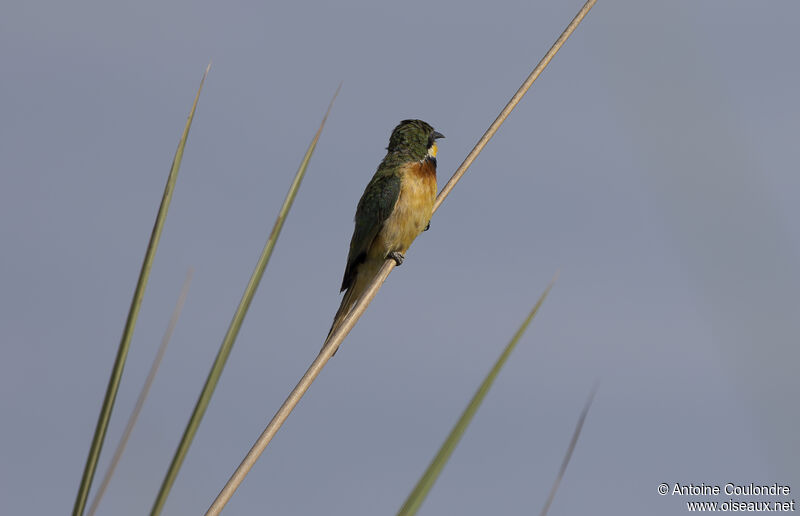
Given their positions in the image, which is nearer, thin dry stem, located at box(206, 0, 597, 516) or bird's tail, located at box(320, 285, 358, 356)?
thin dry stem, located at box(206, 0, 597, 516)

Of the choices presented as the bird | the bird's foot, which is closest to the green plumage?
the bird

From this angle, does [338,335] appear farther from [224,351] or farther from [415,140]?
[415,140]

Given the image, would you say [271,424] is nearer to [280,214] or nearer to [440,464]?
[280,214]

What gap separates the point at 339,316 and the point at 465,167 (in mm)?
2981

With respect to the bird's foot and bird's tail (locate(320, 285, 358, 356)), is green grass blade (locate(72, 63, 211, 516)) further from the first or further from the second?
the bird's foot

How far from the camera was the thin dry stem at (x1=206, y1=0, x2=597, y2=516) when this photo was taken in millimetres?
2412

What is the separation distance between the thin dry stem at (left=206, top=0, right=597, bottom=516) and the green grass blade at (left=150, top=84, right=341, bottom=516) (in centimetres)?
32

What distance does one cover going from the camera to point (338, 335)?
3.00 metres

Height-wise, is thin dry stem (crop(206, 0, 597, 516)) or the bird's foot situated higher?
the bird's foot

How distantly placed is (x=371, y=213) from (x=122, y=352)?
527 centimetres

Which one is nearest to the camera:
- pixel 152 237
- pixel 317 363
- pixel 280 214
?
pixel 152 237

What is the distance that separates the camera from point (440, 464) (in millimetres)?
1948

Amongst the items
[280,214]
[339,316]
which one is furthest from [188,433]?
[339,316]

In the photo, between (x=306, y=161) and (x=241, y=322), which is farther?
(x=306, y=161)
